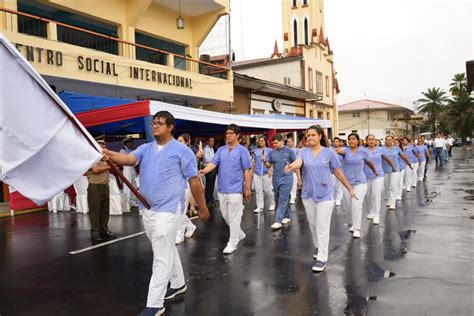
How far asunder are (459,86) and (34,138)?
250 ft

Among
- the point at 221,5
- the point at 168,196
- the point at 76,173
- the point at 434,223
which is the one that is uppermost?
the point at 221,5

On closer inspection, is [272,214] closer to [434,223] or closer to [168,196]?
[434,223]

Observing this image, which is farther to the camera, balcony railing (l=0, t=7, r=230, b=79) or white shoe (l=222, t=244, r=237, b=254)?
balcony railing (l=0, t=7, r=230, b=79)

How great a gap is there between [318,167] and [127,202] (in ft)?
22.5

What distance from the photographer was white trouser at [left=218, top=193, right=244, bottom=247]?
633cm

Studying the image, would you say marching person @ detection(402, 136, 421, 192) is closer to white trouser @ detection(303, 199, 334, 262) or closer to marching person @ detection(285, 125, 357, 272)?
marching person @ detection(285, 125, 357, 272)

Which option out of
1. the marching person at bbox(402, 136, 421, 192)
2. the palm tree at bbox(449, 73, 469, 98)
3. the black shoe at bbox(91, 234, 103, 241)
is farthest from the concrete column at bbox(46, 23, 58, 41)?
the palm tree at bbox(449, 73, 469, 98)

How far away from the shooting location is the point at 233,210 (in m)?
6.38

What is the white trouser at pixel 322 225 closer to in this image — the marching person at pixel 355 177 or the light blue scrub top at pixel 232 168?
the light blue scrub top at pixel 232 168

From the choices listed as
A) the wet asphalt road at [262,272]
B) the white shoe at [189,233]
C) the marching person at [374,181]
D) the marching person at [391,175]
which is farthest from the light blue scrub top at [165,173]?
the marching person at [391,175]

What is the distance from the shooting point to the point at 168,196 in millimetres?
3967

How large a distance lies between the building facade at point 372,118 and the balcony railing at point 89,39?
41.0 m

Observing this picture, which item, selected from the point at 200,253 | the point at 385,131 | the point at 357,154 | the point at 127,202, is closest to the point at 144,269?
the point at 200,253

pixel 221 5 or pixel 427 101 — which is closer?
pixel 221 5
